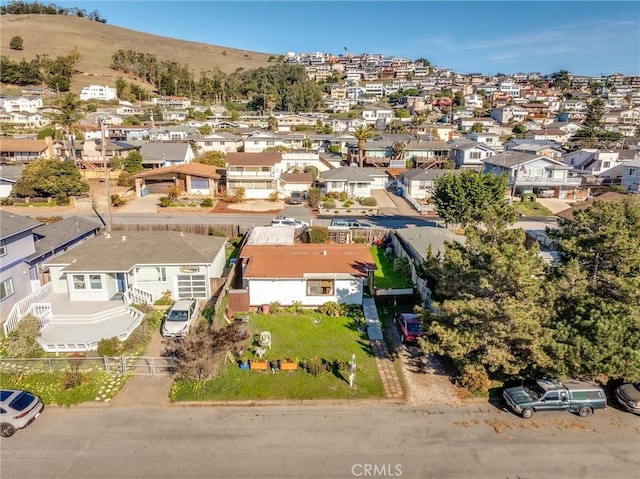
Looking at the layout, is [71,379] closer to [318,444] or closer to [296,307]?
[318,444]

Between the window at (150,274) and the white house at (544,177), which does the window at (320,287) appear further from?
the white house at (544,177)

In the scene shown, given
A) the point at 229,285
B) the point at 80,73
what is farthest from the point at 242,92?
the point at 229,285

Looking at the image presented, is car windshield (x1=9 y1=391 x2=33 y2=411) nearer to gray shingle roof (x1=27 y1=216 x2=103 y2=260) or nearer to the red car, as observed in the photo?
gray shingle roof (x1=27 y1=216 x2=103 y2=260)

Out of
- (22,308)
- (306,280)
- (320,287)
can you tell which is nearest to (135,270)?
(22,308)

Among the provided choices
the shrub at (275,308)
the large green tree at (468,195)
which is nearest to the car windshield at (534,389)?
the shrub at (275,308)

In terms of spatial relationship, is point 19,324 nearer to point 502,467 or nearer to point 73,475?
point 73,475

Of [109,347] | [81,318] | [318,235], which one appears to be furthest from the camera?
[318,235]

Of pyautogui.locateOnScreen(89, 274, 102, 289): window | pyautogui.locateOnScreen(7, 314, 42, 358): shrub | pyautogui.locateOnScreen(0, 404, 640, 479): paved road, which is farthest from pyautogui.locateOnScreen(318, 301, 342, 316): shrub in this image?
pyautogui.locateOnScreen(7, 314, 42, 358): shrub
